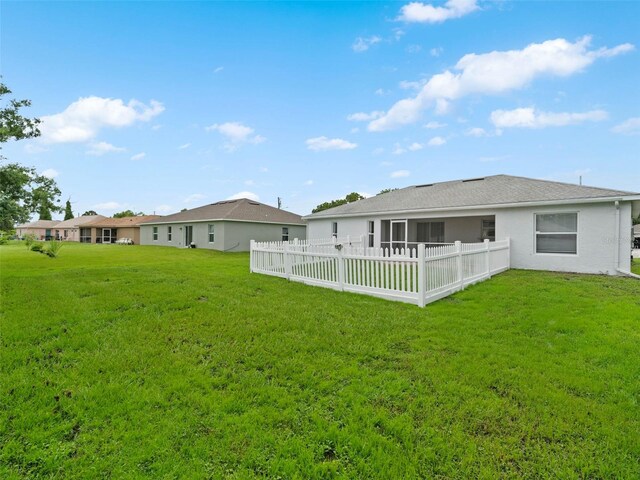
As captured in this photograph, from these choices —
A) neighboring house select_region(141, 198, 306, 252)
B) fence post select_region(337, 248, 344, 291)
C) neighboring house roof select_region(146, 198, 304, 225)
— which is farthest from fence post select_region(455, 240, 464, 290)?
neighboring house roof select_region(146, 198, 304, 225)

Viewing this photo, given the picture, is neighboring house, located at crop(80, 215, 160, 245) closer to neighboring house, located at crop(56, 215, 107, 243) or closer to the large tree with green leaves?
neighboring house, located at crop(56, 215, 107, 243)

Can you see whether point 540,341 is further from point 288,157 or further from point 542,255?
point 288,157

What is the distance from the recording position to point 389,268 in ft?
23.8

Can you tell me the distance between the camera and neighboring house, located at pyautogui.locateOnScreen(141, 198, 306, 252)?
76.6ft

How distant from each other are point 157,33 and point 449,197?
13522 mm

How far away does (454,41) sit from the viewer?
1305 centimetres

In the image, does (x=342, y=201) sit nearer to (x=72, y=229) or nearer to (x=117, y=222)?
(x=117, y=222)

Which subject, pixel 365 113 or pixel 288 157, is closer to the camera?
pixel 365 113

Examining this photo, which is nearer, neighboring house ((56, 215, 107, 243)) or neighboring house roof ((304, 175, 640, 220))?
neighboring house roof ((304, 175, 640, 220))

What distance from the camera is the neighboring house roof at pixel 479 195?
36.6 ft

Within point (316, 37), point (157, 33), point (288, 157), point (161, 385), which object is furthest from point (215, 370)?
point (288, 157)

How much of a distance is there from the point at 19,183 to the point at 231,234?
37.8 feet

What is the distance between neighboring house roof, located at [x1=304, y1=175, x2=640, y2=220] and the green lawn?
257 inches

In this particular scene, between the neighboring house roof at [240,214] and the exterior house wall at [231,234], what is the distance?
38 cm
